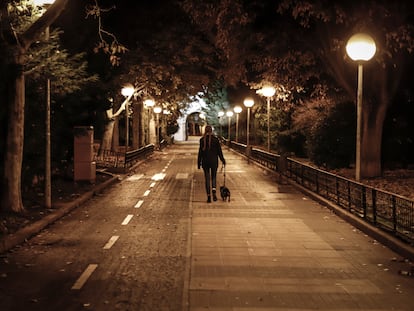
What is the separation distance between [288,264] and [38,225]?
5.46 meters

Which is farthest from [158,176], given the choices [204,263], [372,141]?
[204,263]

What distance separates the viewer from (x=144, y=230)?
40.0 feet

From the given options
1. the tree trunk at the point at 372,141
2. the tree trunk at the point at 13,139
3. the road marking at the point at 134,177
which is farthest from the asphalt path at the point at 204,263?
the road marking at the point at 134,177

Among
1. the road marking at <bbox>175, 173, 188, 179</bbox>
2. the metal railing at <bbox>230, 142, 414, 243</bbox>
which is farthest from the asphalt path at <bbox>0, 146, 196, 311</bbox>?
the road marking at <bbox>175, 173, 188, 179</bbox>

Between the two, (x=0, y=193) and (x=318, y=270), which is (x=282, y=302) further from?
(x=0, y=193)

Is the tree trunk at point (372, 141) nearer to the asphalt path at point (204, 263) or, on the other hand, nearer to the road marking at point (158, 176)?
the asphalt path at point (204, 263)

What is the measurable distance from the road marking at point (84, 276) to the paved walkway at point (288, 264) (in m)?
1.40

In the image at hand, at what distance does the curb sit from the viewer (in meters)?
10.2

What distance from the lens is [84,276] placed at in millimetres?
8258

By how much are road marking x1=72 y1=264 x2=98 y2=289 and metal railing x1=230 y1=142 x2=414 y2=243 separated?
521 centimetres

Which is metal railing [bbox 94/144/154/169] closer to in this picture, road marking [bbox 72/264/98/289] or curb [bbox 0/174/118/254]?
curb [bbox 0/174/118/254]

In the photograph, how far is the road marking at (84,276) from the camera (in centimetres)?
775

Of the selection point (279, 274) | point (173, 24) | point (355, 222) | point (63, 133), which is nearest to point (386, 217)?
point (355, 222)

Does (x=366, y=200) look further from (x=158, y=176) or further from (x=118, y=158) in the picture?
(x=118, y=158)
